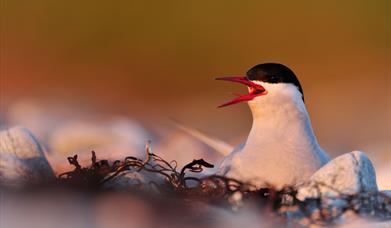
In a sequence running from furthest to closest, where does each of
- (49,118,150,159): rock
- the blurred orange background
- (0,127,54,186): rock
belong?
1. the blurred orange background
2. (49,118,150,159): rock
3. (0,127,54,186): rock

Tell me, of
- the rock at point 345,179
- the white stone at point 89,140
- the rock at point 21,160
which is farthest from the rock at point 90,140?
the rock at point 345,179

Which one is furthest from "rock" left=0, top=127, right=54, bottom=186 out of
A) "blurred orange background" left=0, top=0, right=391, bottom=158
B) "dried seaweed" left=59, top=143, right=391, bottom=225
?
"blurred orange background" left=0, top=0, right=391, bottom=158

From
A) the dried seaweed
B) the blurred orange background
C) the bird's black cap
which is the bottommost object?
the dried seaweed

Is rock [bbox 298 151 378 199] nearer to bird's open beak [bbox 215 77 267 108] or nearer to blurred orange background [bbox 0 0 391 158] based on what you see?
bird's open beak [bbox 215 77 267 108]

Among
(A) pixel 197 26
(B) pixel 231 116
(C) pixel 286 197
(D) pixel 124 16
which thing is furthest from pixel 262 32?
(C) pixel 286 197

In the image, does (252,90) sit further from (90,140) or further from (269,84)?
(90,140)

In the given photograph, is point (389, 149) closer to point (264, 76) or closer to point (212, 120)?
point (264, 76)

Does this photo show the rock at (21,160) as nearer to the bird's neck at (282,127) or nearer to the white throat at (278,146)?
the white throat at (278,146)
